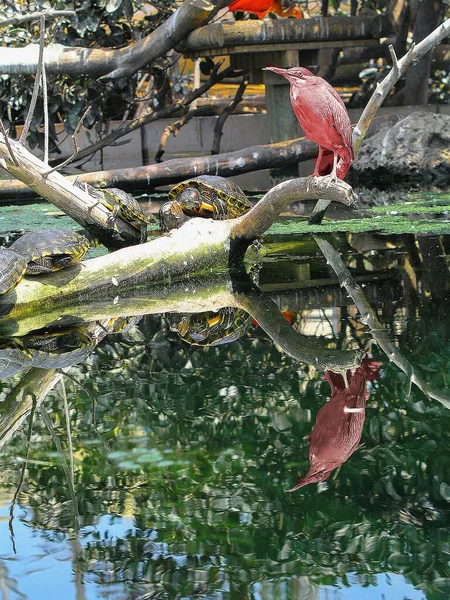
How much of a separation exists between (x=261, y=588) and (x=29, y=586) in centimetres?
52

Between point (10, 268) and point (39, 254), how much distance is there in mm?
223

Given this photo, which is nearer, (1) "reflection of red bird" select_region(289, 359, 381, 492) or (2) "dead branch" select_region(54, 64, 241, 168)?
(1) "reflection of red bird" select_region(289, 359, 381, 492)

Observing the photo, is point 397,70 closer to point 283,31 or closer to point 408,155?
point 283,31

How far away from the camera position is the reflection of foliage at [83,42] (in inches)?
368

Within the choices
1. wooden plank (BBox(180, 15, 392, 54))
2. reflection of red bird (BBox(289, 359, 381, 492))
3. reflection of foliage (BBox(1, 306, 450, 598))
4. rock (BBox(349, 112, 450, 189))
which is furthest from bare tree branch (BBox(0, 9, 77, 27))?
rock (BBox(349, 112, 450, 189))

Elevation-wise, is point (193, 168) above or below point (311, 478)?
below

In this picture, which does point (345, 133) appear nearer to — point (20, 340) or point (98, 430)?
point (20, 340)

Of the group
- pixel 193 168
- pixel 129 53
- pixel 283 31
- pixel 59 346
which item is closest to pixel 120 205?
pixel 59 346

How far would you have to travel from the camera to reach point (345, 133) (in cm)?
455

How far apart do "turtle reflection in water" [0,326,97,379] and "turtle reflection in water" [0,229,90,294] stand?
0.38m

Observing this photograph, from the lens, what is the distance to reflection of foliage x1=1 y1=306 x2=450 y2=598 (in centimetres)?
216

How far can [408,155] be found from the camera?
379 inches

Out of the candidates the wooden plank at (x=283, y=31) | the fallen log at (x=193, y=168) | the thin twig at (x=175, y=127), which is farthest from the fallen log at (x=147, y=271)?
the thin twig at (x=175, y=127)

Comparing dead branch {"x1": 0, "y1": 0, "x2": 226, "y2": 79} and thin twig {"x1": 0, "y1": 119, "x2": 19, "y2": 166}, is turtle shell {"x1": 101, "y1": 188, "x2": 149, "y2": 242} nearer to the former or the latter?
thin twig {"x1": 0, "y1": 119, "x2": 19, "y2": 166}
